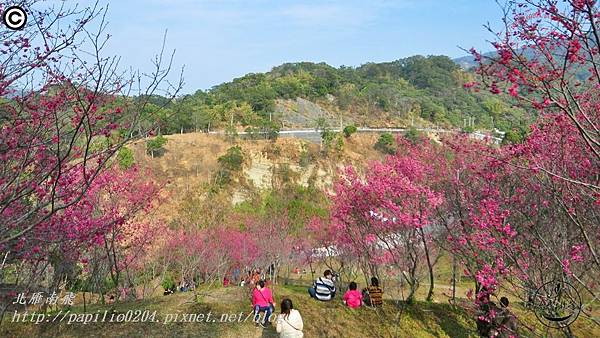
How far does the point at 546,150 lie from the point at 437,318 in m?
4.39

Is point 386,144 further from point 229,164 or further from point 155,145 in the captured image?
point 155,145

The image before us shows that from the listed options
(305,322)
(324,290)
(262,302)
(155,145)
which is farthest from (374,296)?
(155,145)

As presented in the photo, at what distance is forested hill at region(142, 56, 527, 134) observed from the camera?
4947 centimetres

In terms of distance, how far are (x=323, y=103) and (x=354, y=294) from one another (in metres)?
56.5

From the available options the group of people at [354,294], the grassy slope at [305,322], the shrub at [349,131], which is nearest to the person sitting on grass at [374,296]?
the group of people at [354,294]

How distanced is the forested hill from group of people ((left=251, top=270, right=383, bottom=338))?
35188 millimetres

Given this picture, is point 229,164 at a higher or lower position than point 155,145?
lower

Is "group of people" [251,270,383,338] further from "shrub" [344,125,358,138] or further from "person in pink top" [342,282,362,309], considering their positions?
"shrub" [344,125,358,138]

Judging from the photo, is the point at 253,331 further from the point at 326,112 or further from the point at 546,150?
the point at 326,112

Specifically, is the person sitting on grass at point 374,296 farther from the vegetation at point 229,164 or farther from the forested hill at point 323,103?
the forested hill at point 323,103

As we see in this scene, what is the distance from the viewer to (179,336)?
7332 mm

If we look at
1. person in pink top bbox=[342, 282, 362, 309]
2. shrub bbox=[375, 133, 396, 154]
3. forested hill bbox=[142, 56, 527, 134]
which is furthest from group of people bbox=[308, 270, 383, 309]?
shrub bbox=[375, 133, 396, 154]

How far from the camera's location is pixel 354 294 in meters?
8.97

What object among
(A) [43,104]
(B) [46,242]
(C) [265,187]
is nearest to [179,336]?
(B) [46,242]
